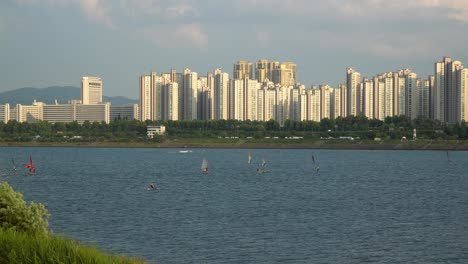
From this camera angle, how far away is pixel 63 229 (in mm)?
22859

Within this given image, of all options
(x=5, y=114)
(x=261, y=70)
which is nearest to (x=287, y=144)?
(x=261, y=70)

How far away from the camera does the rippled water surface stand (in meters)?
19.6

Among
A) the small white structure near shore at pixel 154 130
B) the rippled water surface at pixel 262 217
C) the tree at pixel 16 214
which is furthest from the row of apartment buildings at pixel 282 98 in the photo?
the tree at pixel 16 214

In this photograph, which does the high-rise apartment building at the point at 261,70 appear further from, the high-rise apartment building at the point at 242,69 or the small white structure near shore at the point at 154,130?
the small white structure near shore at the point at 154,130

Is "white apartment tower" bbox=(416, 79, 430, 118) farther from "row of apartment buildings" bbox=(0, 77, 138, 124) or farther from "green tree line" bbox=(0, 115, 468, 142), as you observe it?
"row of apartment buildings" bbox=(0, 77, 138, 124)

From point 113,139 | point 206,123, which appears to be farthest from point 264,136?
point 113,139

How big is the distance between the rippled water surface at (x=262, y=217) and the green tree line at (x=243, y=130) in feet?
192

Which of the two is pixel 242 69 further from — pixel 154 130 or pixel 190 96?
pixel 154 130

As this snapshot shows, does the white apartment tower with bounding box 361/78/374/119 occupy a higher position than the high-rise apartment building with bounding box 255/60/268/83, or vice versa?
the high-rise apartment building with bounding box 255/60/268/83

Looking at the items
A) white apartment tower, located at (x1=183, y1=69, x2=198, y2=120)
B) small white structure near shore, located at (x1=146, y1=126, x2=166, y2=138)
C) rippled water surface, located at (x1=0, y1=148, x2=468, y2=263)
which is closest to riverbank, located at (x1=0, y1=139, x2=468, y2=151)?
small white structure near shore, located at (x1=146, y1=126, x2=166, y2=138)

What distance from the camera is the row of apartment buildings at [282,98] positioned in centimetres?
12556

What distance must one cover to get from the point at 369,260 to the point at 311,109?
119703mm

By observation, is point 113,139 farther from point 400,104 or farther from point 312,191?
point 312,191

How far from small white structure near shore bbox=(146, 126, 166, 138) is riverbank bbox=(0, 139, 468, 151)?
4.95ft
